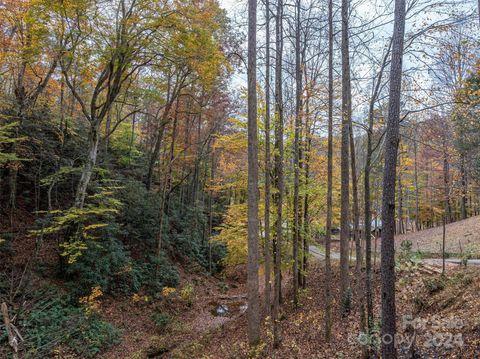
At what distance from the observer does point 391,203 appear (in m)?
4.69

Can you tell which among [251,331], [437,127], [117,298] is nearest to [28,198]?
[117,298]

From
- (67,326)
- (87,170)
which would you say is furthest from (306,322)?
(87,170)

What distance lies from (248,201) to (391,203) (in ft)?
11.4

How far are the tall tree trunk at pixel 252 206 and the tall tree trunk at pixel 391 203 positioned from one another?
129 inches

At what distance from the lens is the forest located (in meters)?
6.03

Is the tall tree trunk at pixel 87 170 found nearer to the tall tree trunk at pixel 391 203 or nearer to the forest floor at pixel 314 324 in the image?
the forest floor at pixel 314 324

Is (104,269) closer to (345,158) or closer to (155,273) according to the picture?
(155,273)

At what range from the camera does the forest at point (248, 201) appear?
603 centimetres

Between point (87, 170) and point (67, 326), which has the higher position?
point (87, 170)

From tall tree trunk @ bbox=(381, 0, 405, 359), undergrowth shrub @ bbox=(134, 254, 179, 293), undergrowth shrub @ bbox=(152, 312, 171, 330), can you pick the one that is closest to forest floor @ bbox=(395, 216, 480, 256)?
tall tree trunk @ bbox=(381, 0, 405, 359)

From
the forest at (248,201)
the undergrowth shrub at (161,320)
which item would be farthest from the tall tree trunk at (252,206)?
the undergrowth shrub at (161,320)

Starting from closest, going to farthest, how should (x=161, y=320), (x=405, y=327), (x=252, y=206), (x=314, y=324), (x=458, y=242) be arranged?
1. (x=405, y=327)
2. (x=252, y=206)
3. (x=314, y=324)
4. (x=161, y=320)
5. (x=458, y=242)

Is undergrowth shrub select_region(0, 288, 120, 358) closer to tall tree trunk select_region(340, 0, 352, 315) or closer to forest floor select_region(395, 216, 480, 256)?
tall tree trunk select_region(340, 0, 352, 315)

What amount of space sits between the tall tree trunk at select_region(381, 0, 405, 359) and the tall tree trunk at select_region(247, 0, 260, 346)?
3.27m
